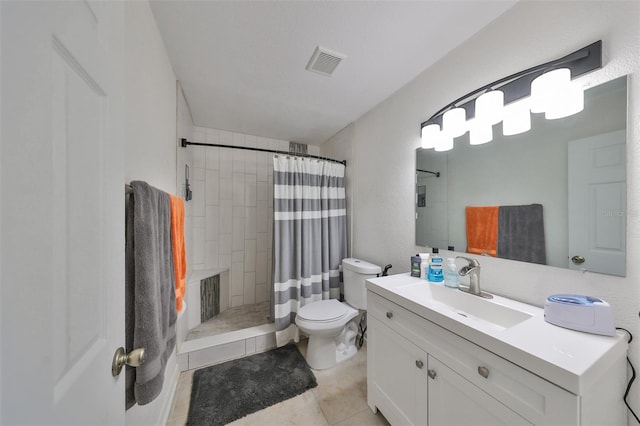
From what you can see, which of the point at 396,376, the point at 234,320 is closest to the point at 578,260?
the point at 396,376

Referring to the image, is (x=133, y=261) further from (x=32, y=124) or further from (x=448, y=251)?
(x=448, y=251)

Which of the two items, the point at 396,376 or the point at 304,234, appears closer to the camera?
the point at 396,376

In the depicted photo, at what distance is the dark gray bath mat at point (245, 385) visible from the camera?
1.35 m

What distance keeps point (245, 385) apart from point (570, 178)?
2.16 metres

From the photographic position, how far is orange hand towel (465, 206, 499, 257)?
3.89ft

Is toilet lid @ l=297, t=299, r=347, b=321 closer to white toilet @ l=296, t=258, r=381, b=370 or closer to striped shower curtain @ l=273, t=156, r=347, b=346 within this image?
white toilet @ l=296, t=258, r=381, b=370

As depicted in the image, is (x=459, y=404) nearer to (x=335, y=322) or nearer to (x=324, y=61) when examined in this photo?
(x=335, y=322)

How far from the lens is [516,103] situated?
1.08 m

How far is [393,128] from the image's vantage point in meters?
1.83

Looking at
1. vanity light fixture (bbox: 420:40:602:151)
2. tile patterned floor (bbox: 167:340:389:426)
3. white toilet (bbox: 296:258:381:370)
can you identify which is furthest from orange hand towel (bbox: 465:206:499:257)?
tile patterned floor (bbox: 167:340:389:426)

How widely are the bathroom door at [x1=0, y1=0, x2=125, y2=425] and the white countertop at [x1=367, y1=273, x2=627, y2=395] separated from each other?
1064 mm

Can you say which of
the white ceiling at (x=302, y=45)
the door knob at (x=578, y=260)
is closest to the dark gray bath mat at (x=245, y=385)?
the door knob at (x=578, y=260)

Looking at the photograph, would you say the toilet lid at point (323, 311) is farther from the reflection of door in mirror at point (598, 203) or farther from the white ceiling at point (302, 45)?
the white ceiling at point (302, 45)

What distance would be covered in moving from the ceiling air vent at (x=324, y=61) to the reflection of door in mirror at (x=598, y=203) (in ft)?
4.18
